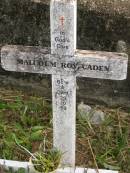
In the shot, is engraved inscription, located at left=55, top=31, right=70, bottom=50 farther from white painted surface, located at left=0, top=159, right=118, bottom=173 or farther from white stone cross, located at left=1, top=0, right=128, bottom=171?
white painted surface, located at left=0, top=159, right=118, bottom=173

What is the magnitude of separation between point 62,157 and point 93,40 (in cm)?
87

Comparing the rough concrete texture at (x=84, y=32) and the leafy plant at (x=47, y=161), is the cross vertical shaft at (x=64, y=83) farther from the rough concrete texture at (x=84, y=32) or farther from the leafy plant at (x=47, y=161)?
the rough concrete texture at (x=84, y=32)

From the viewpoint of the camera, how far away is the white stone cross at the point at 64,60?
3.00 m

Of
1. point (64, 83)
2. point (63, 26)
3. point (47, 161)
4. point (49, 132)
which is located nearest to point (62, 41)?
point (63, 26)

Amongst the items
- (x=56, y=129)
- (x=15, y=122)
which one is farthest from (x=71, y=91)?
(x=15, y=122)

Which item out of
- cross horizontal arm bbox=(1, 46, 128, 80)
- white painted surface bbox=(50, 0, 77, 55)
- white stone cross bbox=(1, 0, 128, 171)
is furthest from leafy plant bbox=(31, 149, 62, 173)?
white painted surface bbox=(50, 0, 77, 55)

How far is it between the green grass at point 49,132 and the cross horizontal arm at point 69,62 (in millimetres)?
820

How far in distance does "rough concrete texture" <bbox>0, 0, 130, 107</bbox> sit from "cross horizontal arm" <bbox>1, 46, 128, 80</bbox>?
0.71m

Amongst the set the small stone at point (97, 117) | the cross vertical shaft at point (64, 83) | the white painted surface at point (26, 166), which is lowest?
the white painted surface at point (26, 166)

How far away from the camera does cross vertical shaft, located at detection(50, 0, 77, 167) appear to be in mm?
2980

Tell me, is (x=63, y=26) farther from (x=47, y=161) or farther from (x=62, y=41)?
(x=47, y=161)

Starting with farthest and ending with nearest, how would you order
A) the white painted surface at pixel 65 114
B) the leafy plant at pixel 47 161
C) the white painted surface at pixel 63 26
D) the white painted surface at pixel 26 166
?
the white painted surface at pixel 26 166 < the leafy plant at pixel 47 161 < the white painted surface at pixel 65 114 < the white painted surface at pixel 63 26

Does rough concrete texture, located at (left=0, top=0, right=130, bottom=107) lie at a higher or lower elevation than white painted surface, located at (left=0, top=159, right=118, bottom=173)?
higher

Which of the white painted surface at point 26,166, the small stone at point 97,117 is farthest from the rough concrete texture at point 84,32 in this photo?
the white painted surface at point 26,166
